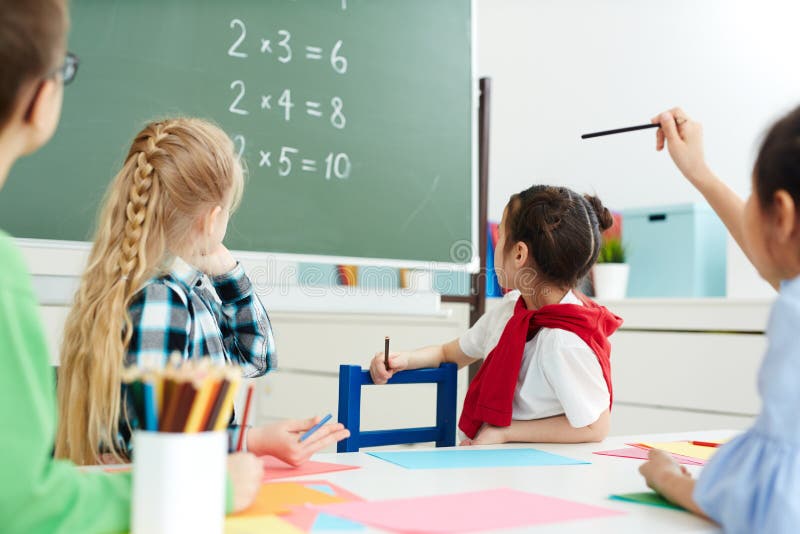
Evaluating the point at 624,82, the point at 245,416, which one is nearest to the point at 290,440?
the point at 245,416

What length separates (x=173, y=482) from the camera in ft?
2.11

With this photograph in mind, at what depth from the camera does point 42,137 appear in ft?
2.34

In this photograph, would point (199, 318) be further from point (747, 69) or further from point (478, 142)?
point (747, 69)

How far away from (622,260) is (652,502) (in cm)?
218

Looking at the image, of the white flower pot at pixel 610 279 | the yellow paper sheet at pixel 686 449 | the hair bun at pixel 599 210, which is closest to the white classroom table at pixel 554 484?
the yellow paper sheet at pixel 686 449

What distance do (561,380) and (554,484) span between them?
48cm

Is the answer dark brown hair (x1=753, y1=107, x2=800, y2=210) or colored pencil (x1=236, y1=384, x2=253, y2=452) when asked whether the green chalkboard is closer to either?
colored pencil (x1=236, y1=384, x2=253, y2=452)

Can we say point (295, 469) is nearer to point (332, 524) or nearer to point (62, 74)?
→ point (332, 524)

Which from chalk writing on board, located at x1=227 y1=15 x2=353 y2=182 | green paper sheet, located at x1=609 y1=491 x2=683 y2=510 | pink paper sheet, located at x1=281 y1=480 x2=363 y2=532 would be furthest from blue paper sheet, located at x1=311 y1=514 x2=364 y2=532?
chalk writing on board, located at x1=227 y1=15 x2=353 y2=182

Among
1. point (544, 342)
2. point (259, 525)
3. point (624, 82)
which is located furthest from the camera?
point (624, 82)

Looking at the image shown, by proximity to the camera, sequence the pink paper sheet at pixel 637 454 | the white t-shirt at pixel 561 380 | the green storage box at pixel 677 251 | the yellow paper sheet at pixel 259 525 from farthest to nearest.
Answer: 1. the green storage box at pixel 677 251
2. the white t-shirt at pixel 561 380
3. the pink paper sheet at pixel 637 454
4. the yellow paper sheet at pixel 259 525

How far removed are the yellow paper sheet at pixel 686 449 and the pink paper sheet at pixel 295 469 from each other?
0.54 m

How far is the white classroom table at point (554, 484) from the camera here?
2.57 ft

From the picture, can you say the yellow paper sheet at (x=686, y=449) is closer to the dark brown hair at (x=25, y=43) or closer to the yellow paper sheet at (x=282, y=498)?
the yellow paper sheet at (x=282, y=498)
